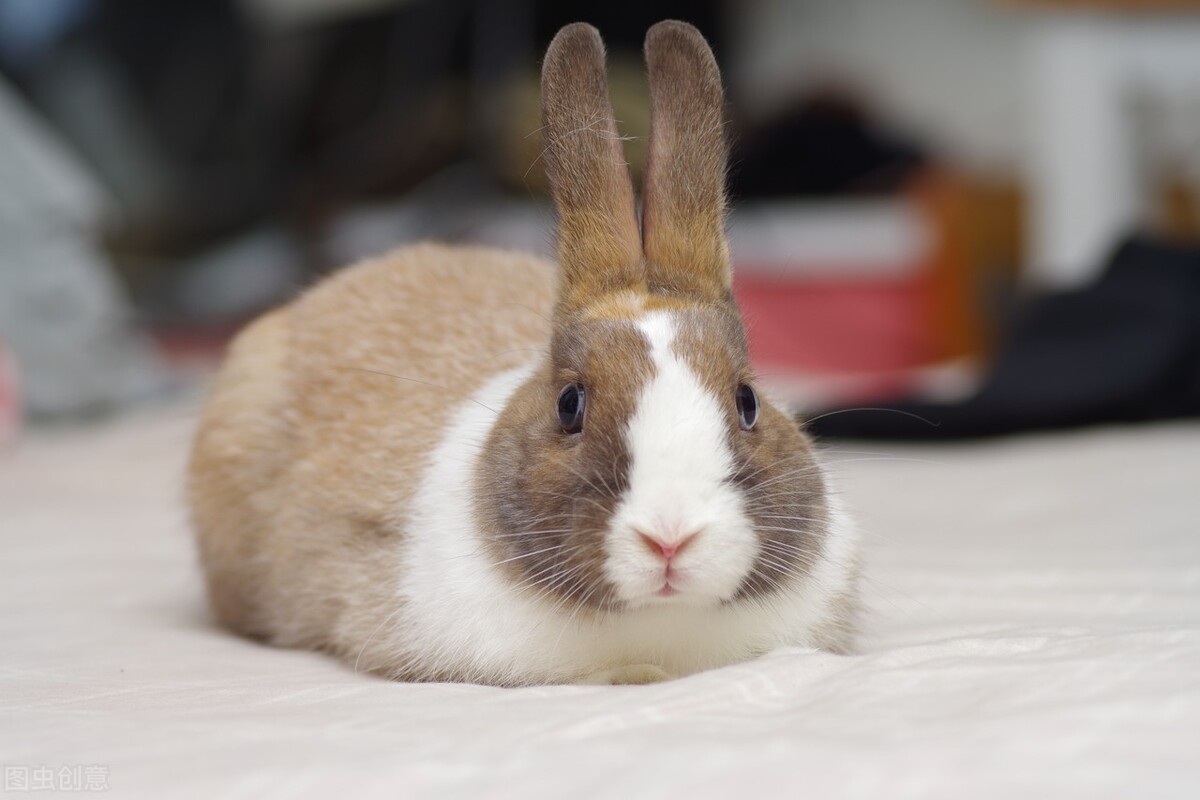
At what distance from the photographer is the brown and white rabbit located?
1.88 metres

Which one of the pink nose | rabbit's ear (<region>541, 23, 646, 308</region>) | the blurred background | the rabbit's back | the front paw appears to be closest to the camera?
the pink nose

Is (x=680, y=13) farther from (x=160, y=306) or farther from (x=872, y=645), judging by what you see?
(x=872, y=645)

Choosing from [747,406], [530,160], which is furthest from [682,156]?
[530,160]

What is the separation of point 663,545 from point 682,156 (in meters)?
0.75

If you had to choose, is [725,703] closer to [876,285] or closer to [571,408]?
[571,408]

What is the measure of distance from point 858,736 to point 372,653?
99 centimetres

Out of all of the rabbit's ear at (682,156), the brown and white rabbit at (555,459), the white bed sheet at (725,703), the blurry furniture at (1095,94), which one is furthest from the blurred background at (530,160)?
the rabbit's ear at (682,156)

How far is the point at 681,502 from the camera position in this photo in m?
1.78

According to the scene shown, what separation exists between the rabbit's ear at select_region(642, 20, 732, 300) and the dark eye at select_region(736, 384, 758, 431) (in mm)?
214

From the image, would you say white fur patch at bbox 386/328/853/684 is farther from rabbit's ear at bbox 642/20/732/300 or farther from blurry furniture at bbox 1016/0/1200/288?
blurry furniture at bbox 1016/0/1200/288

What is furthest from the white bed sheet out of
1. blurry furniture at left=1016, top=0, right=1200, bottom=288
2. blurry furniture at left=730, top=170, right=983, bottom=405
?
blurry furniture at left=730, top=170, right=983, bottom=405

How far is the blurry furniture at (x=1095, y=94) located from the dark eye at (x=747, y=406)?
402cm

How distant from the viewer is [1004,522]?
11.0ft

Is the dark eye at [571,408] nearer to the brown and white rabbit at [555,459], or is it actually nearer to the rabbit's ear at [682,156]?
the brown and white rabbit at [555,459]
